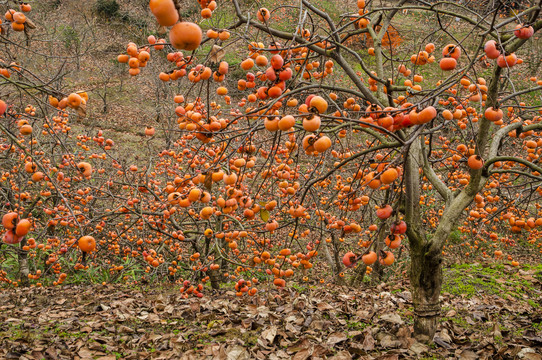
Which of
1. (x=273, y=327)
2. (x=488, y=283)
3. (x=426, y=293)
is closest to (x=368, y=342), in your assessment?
(x=426, y=293)

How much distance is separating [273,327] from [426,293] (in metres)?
1.24

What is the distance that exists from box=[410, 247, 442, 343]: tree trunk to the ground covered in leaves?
0.12 m

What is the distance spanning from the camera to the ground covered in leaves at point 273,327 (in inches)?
94.9

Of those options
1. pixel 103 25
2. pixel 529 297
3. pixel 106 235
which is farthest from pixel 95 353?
pixel 103 25

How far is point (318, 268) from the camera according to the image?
9086mm

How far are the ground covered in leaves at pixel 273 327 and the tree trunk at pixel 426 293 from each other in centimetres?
12

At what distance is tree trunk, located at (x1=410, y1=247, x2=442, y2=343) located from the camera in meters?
2.60

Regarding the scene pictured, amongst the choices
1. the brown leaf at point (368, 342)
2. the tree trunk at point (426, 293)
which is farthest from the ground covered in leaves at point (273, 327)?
the tree trunk at point (426, 293)

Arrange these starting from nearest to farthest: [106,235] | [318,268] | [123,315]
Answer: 1. [123,315]
2. [106,235]
3. [318,268]

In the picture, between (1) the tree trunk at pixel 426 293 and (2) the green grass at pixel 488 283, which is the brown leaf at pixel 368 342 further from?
(2) the green grass at pixel 488 283

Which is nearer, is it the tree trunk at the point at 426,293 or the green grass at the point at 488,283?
the tree trunk at the point at 426,293

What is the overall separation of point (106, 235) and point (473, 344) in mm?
7199

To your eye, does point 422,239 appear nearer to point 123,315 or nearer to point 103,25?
point 123,315

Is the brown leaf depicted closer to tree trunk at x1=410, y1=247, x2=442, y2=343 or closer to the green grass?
tree trunk at x1=410, y1=247, x2=442, y2=343
